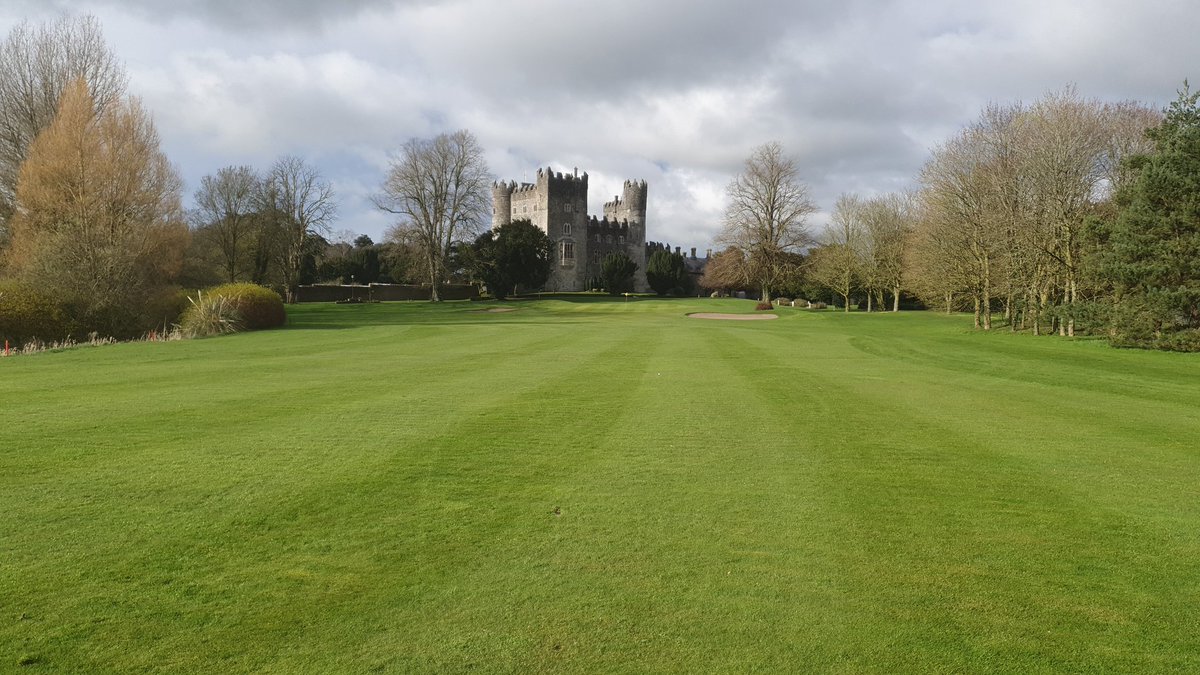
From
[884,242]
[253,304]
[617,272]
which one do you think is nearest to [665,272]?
[617,272]

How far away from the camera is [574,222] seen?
10250cm

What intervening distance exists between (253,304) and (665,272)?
72257 millimetres

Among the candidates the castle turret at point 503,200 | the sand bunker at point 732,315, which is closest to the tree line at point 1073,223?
the sand bunker at point 732,315

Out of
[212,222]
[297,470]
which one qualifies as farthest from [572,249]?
[297,470]

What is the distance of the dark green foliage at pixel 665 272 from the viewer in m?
99.7

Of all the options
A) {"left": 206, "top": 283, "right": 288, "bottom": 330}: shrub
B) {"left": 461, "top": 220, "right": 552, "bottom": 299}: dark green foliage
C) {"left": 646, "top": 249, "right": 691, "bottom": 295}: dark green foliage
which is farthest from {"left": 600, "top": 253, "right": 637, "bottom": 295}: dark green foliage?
{"left": 206, "top": 283, "right": 288, "bottom": 330}: shrub

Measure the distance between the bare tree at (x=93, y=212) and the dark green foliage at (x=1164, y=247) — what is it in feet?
124

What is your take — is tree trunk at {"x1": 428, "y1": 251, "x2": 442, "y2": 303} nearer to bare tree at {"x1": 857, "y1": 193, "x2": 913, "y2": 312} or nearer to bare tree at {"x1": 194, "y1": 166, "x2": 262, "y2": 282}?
bare tree at {"x1": 194, "y1": 166, "x2": 262, "y2": 282}

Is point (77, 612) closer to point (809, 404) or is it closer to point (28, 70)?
point (809, 404)

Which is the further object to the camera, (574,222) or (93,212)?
(574,222)

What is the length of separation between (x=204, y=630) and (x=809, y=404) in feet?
30.1

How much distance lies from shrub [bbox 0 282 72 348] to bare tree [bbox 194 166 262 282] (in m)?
42.6

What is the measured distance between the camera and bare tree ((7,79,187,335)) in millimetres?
26875

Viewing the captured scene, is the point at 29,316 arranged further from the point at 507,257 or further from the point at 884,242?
the point at 884,242
